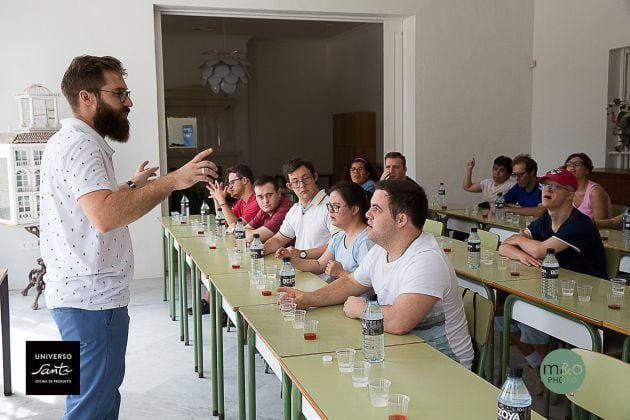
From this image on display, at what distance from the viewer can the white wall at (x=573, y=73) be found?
738 centimetres

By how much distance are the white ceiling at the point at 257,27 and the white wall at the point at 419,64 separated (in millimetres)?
3366

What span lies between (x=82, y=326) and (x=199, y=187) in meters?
9.39

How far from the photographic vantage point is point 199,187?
37.9ft

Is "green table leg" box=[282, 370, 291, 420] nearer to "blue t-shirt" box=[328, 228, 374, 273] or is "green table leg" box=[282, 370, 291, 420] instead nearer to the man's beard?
the man's beard

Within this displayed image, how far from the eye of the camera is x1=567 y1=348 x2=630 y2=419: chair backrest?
181 cm

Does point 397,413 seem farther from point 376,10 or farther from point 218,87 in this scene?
point 218,87

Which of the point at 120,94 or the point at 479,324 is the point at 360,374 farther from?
the point at 120,94

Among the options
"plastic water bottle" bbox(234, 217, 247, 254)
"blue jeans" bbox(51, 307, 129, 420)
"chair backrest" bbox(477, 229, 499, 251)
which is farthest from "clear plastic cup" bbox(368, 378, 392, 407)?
"chair backrest" bbox(477, 229, 499, 251)

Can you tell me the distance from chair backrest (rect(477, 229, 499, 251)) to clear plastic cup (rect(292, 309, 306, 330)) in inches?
86.3

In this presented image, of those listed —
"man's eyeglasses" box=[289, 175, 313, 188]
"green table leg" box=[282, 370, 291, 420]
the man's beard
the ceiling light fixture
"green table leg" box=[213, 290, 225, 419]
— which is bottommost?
"green table leg" box=[213, 290, 225, 419]

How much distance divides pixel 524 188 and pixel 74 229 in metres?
5.26

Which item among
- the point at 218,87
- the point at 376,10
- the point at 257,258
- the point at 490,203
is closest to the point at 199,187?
the point at 218,87

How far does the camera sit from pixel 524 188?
6613 millimetres

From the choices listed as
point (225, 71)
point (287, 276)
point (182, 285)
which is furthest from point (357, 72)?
point (287, 276)
